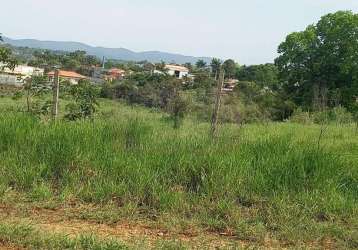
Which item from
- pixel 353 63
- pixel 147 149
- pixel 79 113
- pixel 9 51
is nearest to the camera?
pixel 147 149

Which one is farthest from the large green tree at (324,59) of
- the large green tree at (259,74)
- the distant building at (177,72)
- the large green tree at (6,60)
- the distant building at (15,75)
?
the large green tree at (6,60)

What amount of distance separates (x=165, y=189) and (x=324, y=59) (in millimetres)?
35256

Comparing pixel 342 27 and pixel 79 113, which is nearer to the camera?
pixel 79 113

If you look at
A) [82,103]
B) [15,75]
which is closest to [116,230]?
[82,103]

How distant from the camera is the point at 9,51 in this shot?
34.1ft

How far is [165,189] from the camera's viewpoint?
536 cm

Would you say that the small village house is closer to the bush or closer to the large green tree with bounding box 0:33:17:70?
the large green tree with bounding box 0:33:17:70

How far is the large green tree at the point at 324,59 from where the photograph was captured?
3719 cm

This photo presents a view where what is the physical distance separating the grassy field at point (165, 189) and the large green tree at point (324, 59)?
31.3 meters

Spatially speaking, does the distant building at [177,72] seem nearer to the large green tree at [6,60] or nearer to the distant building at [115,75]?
the distant building at [115,75]

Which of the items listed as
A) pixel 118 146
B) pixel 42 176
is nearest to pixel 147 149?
pixel 118 146

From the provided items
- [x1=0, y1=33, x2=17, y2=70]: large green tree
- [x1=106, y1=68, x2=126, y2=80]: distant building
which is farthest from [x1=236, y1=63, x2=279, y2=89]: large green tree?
[x1=0, y1=33, x2=17, y2=70]: large green tree

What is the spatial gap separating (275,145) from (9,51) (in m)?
6.46

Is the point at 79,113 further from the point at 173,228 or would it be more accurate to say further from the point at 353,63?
the point at 353,63
